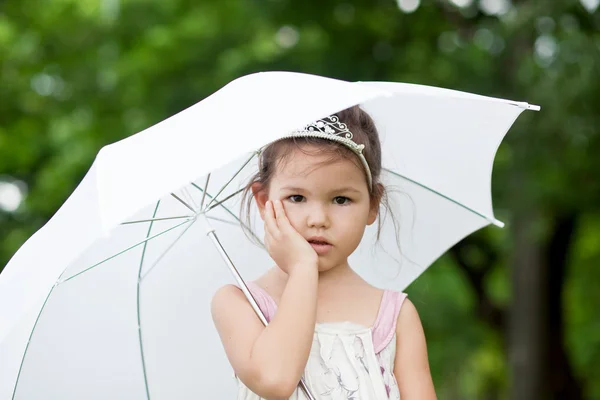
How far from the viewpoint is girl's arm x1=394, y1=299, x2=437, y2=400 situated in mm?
2658

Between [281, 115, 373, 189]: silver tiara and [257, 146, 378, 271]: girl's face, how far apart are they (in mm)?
38

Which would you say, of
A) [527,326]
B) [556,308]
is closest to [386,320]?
[527,326]

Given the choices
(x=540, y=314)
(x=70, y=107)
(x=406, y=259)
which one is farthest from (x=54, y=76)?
(x=406, y=259)

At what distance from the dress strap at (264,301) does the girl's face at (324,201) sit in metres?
0.17

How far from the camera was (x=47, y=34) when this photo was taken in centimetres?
1179

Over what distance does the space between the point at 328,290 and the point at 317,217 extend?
0.26 meters

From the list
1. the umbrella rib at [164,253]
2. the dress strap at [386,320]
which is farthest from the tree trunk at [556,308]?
the dress strap at [386,320]

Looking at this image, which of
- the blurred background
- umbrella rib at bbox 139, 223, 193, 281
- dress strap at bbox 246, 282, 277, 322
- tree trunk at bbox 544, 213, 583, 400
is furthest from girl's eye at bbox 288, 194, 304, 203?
tree trunk at bbox 544, 213, 583, 400

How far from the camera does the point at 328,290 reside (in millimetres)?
2732

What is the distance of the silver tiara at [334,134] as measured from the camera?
2.65 meters

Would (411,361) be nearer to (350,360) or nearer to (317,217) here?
(350,360)

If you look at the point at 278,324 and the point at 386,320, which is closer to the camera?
the point at 278,324

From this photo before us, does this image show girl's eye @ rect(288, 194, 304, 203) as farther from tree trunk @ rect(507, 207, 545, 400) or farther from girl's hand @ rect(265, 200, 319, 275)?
tree trunk @ rect(507, 207, 545, 400)

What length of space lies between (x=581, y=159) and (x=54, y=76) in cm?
654
